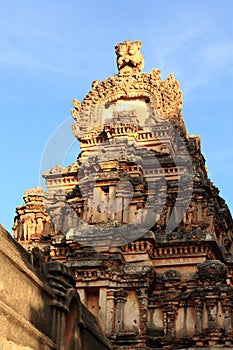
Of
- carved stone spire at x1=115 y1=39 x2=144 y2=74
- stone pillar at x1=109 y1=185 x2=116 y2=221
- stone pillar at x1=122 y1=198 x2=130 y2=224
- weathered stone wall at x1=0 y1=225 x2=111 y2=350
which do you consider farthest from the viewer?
carved stone spire at x1=115 y1=39 x2=144 y2=74

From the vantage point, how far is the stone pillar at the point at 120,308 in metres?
23.6

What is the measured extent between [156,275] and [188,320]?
203 cm

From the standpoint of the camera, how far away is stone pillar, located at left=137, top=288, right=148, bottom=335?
76.6 ft

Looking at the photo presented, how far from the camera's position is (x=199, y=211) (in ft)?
90.2

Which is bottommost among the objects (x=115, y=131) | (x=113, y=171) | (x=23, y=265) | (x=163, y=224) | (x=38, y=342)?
(x=38, y=342)

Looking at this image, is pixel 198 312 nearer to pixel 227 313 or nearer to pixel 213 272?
pixel 227 313

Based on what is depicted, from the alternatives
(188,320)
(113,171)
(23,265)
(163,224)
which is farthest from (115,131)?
(23,265)

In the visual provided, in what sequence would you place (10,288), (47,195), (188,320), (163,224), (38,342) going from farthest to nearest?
(47,195) → (163,224) → (188,320) → (38,342) → (10,288)

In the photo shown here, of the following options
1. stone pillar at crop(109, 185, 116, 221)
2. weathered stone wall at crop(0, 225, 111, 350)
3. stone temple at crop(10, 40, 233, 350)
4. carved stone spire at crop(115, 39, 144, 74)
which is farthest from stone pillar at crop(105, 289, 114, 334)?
carved stone spire at crop(115, 39, 144, 74)

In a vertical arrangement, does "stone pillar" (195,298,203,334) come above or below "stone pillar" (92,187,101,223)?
below

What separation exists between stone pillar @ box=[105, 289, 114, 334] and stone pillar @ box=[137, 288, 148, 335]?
0.88 meters

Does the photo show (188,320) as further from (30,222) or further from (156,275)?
(30,222)

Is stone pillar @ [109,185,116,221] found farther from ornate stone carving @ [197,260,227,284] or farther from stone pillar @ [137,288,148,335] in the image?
ornate stone carving @ [197,260,227,284]

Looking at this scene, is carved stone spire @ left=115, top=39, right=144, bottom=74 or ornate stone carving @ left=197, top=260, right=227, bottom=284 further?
carved stone spire @ left=115, top=39, right=144, bottom=74
